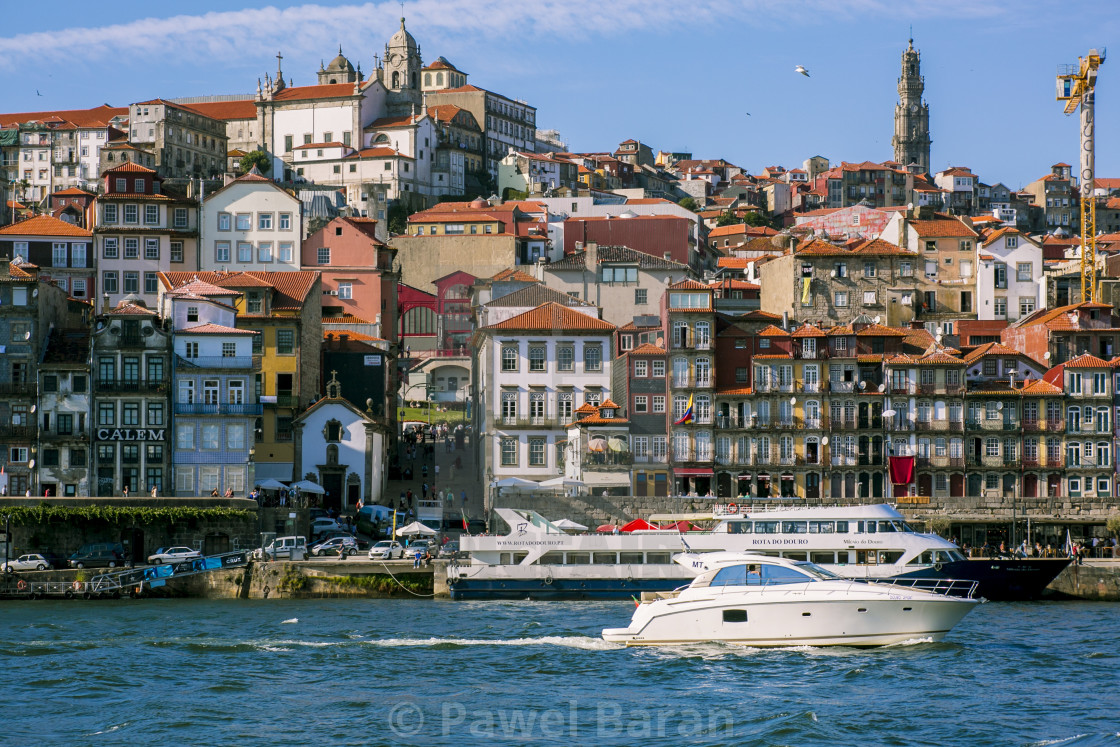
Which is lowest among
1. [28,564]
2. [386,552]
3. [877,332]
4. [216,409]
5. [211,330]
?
[28,564]

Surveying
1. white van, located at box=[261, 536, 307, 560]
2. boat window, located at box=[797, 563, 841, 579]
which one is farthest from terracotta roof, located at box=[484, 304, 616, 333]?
boat window, located at box=[797, 563, 841, 579]

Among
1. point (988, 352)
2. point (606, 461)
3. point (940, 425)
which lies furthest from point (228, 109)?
point (940, 425)

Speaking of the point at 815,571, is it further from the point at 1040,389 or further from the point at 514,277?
the point at 514,277

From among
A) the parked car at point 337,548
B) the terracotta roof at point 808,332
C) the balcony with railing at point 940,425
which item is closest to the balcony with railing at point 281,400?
the parked car at point 337,548

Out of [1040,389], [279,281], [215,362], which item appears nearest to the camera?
[215,362]

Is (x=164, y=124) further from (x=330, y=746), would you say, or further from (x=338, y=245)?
(x=330, y=746)

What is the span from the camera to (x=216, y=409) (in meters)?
68.0

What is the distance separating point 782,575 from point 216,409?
3293cm

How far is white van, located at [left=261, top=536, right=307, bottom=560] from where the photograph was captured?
59719 millimetres

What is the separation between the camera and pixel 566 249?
111 metres

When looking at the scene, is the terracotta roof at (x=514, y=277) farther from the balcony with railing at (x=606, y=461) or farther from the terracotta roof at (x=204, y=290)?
the balcony with railing at (x=606, y=461)

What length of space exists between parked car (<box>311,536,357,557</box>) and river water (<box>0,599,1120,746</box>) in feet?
34.6

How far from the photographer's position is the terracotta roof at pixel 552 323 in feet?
245

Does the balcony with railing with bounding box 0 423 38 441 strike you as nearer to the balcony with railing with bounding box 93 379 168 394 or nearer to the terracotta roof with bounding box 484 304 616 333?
the balcony with railing with bounding box 93 379 168 394
